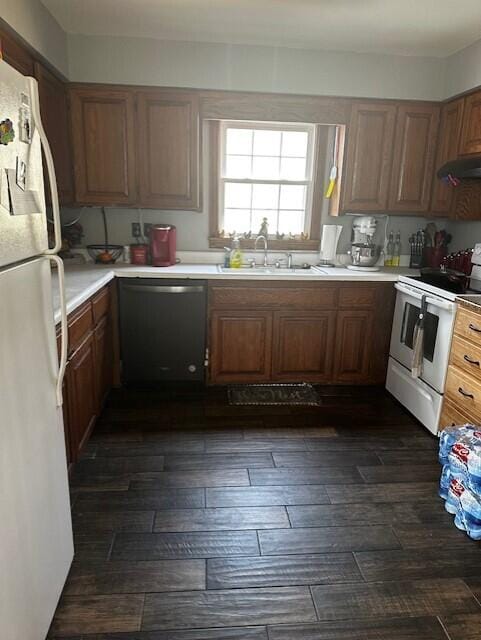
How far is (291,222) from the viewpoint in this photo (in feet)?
12.2

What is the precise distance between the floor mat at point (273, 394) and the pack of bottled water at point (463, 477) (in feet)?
3.65

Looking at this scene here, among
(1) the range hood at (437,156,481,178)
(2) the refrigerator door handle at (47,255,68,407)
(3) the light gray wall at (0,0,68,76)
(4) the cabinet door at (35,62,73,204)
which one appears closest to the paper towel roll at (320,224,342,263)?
(1) the range hood at (437,156,481,178)

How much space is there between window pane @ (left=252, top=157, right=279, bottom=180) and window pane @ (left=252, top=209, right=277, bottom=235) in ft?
0.90

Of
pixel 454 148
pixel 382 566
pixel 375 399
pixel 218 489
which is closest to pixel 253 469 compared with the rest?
pixel 218 489

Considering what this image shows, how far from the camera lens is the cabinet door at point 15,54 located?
6.87ft

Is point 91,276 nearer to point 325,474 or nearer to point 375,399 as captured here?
point 325,474

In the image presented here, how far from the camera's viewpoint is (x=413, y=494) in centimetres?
219

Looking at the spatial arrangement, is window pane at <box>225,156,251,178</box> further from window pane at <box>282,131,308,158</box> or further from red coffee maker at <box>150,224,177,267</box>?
red coffee maker at <box>150,224,177,267</box>

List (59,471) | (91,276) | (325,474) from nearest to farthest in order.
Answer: (59,471) → (325,474) → (91,276)

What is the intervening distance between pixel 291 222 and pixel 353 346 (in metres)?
1.18

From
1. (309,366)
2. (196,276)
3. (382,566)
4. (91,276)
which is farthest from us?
(309,366)

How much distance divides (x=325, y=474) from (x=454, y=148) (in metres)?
2.49

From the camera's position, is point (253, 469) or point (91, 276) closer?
point (253, 469)

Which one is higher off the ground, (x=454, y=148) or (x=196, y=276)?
(x=454, y=148)
